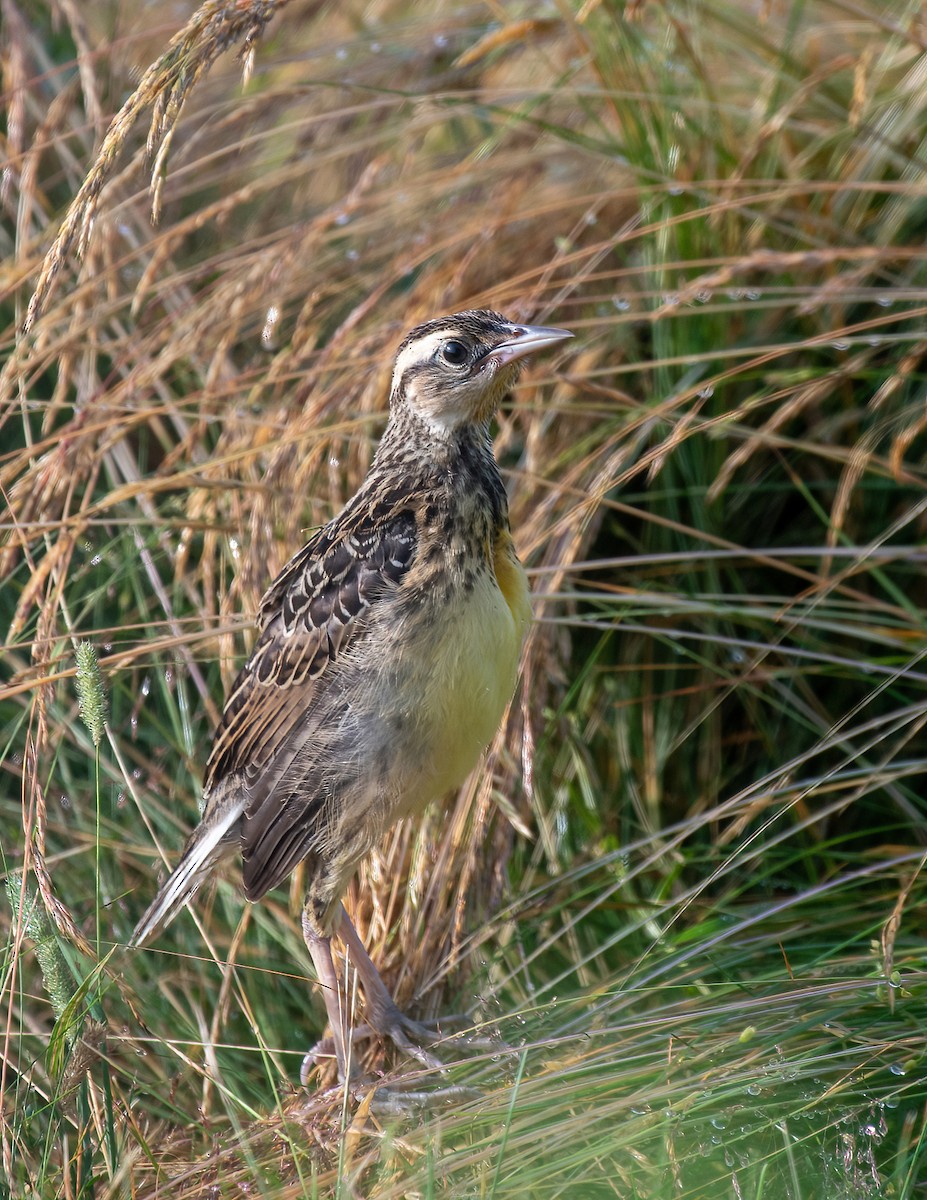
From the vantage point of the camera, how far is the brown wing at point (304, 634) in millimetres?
3182

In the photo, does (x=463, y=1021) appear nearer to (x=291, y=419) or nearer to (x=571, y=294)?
(x=291, y=419)

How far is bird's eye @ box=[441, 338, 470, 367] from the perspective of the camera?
340 cm

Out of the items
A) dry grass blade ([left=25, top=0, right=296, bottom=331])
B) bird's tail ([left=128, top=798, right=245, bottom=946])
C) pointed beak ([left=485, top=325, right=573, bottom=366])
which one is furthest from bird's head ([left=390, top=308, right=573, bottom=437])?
bird's tail ([left=128, top=798, right=245, bottom=946])

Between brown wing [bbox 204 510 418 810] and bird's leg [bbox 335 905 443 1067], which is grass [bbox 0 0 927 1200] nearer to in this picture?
bird's leg [bbox 335 905 443 1067]

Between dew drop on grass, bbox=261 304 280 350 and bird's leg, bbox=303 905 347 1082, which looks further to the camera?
dew drop on grass, bbox=261 304 280 350

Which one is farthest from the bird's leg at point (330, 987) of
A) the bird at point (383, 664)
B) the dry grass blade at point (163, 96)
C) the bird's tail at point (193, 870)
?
the dry grass blade at point (163, 96)

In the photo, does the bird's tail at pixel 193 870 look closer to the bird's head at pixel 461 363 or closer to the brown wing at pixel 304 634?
the brown wing at pixel 304 634

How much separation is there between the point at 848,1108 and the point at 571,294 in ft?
9.47

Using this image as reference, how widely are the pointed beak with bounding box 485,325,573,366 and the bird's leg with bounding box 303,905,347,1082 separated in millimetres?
1433

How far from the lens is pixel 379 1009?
11.0ft

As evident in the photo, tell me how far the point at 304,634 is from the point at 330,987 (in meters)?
0.82

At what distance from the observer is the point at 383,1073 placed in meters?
3.26

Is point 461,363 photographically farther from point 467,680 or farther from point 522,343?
point 467,680

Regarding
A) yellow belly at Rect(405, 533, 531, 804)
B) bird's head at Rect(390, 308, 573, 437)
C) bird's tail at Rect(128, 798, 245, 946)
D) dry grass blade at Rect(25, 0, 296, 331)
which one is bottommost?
bird's tail at Rect(128, 798, 245, 946)
